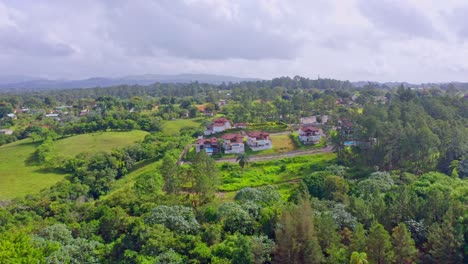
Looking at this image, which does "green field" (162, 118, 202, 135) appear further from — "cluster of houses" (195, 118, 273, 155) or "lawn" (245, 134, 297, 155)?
"lawn" (245, 134, 297, 155)

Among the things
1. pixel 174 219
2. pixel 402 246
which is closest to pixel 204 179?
pixel 174 219

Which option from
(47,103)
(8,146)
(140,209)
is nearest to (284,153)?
(140,209)

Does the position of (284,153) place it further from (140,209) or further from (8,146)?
(8,146)

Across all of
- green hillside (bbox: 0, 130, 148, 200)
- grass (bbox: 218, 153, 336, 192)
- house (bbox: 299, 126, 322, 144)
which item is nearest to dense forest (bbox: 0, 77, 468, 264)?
grass (bbox: 218, 153, 336, 192)

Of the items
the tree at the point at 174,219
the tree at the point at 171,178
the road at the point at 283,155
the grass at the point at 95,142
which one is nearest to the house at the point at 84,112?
the grass at the point at 95,142

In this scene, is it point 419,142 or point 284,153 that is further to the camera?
point 284,153

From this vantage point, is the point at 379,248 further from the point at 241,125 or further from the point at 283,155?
the point at 241,125
